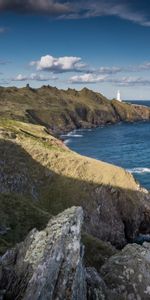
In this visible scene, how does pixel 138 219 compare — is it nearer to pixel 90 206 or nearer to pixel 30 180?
pixel 90 206

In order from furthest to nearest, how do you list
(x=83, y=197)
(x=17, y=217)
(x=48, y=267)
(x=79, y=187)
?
(x=79, y=187), (x=83, y=197), (x=17, y=217), (x=48, y=267)

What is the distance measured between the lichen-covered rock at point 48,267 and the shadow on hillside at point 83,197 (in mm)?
40782

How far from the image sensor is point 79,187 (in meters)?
72.3

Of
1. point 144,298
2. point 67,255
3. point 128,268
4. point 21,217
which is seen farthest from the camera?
point 21,217

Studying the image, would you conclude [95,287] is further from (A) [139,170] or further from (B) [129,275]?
(A) [139,170]

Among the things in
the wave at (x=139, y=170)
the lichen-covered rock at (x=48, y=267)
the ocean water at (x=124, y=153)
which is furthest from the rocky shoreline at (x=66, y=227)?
the ocean water at (x=124, y=153)

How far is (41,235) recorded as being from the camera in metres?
23.1

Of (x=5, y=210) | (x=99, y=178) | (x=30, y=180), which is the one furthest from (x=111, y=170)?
(x=5, y=210)

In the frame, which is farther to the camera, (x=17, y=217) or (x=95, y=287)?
(x=17, y=217)

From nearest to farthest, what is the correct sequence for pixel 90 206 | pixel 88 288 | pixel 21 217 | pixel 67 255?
pixel 67 255
pixel 88 288
pixel 21 217
pixel 90 206

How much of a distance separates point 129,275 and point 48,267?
27.4ft

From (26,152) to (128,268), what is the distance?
53805 millimetres

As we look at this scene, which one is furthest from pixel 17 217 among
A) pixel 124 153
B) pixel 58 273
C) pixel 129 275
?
pixel 124 153

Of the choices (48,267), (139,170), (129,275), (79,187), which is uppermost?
(48,267)
